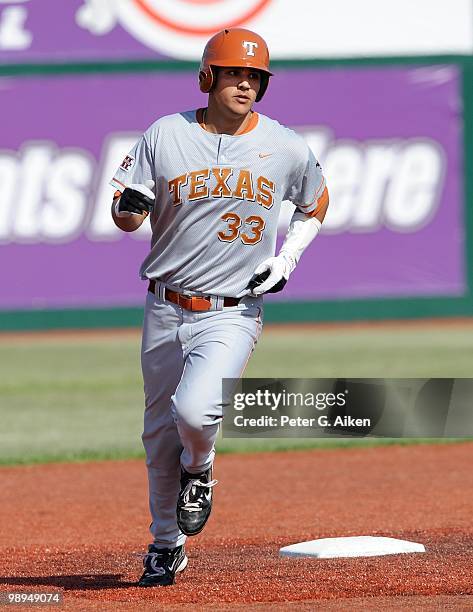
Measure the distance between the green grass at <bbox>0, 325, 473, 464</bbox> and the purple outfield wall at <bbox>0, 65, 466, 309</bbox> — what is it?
89 centimetres

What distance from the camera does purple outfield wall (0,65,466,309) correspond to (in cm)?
1684

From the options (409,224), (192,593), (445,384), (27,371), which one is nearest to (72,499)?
(445,384)

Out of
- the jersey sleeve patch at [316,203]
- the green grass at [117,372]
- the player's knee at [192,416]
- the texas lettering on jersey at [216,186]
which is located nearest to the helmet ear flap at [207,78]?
the texas lettering on jersey at [216,186]

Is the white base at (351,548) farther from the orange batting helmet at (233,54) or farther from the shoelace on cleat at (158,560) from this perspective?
the orange batting helmet at (233,54)

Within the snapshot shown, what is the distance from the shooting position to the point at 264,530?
7684 mm

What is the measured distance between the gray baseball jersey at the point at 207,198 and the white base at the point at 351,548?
1606 mm

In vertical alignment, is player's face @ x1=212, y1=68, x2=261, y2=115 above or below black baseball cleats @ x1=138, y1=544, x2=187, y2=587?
above

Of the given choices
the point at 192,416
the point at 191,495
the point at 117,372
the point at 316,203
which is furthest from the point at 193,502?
the point at 117,372

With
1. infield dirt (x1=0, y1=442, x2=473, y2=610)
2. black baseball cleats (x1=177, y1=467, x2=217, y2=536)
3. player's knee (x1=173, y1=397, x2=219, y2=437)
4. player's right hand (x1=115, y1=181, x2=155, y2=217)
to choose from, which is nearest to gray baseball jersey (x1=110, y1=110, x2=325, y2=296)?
player's right hand (x1=115, y1=181, x2=155, y2=217)

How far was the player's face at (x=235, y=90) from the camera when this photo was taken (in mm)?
5258

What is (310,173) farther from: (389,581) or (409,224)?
(409,224)

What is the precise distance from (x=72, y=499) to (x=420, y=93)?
9.60 metres

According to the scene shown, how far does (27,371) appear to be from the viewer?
16.6m
